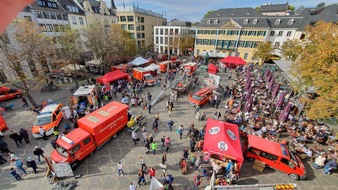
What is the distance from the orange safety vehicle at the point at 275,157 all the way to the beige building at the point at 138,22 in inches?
1955

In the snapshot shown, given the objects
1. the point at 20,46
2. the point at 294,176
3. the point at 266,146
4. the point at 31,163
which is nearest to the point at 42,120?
the point at 31,163

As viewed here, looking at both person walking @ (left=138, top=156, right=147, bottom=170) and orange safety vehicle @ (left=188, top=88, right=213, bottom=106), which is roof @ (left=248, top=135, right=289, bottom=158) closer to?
person walking @ (left=138, top=156, right=147, bottom=170)

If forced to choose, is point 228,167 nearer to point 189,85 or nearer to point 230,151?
point 230,151

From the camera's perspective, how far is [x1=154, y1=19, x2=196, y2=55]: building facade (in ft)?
172

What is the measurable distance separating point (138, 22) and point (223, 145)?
52.0 m

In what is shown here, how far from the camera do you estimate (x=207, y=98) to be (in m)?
21.5

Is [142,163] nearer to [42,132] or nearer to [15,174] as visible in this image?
[15,174]

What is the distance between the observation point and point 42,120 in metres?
15.0

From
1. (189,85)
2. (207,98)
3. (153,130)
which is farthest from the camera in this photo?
(189,85)

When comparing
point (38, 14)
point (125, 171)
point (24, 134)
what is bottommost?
point (125, 171)

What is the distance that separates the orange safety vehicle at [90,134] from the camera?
11.2 metres

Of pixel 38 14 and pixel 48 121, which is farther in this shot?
pixel 38 14

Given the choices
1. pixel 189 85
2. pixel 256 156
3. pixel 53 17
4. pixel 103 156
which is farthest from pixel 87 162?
pixel 53 17

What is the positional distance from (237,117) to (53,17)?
38.8 m
